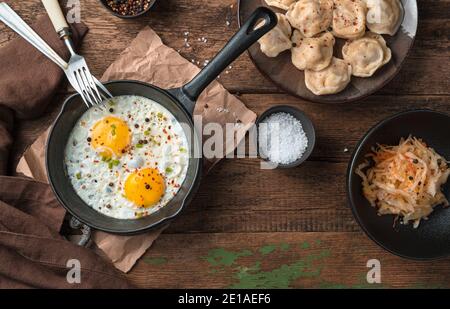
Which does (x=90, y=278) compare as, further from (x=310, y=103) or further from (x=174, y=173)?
(x=310, y=103)

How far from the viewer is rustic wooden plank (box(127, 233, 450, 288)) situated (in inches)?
124

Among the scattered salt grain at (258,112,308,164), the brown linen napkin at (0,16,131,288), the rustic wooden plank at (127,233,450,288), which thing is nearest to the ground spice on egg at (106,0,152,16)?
the brown linen napkin at (0,16,131,288)

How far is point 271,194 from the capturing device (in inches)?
125

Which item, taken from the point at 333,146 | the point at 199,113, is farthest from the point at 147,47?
the point at 333,146

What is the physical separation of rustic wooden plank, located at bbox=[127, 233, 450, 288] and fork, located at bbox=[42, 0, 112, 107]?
0.88 m

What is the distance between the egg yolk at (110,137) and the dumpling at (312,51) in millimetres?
1007

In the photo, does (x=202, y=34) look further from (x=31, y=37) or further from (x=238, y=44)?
(x=31, y=37)

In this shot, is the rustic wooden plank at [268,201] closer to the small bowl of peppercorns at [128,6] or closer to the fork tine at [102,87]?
the fork tine at [102,87]

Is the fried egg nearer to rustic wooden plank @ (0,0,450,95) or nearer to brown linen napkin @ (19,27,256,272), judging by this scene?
brown linen napkin @ (19,27,256,272)

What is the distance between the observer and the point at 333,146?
3.20 metres

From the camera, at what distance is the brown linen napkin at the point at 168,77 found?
10.3 feet

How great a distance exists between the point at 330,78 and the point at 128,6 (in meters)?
1.20

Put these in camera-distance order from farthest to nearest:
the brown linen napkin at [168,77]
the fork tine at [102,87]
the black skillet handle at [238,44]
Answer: the brown linen napkin at [168,77] < the fork tine at [102,87] < the black skillet handle at [238,44]

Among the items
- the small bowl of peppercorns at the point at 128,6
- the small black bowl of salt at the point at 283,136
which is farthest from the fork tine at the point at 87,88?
the small black bowl of salt at the point at 283,136
